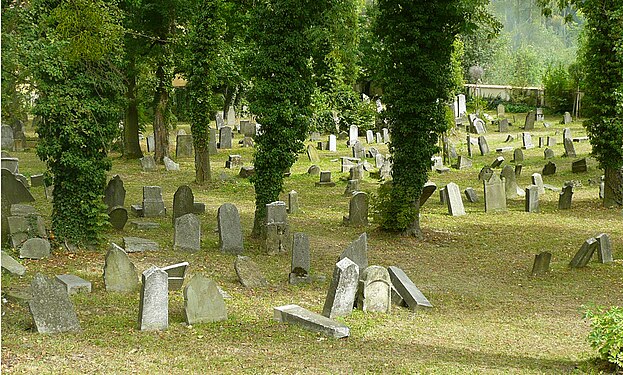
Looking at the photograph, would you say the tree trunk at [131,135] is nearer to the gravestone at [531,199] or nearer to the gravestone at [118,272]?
the gravestone at [531,199]

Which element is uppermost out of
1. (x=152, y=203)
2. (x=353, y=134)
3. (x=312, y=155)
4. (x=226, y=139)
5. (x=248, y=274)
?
(x=353, y=134)

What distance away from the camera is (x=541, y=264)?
15.1 m

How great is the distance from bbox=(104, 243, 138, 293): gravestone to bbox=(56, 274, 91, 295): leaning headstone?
0.29m

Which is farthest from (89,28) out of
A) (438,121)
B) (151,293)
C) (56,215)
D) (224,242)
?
(438,121)

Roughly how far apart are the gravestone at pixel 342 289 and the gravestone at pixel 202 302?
1530 millimetres

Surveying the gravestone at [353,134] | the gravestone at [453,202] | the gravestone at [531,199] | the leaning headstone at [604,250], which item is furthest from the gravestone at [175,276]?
the gravestone at [353,134]

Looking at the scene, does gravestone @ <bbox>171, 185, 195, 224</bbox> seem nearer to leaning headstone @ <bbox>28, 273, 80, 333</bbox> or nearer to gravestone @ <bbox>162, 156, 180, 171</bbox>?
leaning headstone @ <bbox>28, 273, 80, 333</bbox>

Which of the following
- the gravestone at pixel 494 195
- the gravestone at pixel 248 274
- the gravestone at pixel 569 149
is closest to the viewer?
the gravestone at pixel 248 274

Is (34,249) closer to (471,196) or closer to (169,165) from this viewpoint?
(471,196)

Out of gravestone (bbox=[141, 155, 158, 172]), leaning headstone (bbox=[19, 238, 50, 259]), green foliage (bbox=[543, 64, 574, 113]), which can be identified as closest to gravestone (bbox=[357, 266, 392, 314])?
leaning headstone (bbox=[19, 238, 50, 259])

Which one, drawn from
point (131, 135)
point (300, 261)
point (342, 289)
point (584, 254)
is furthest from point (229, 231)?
point (131, 135)

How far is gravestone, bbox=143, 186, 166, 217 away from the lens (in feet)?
61.7

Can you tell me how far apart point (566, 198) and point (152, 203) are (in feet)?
37.1

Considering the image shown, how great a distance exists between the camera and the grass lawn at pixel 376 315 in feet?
30.0
